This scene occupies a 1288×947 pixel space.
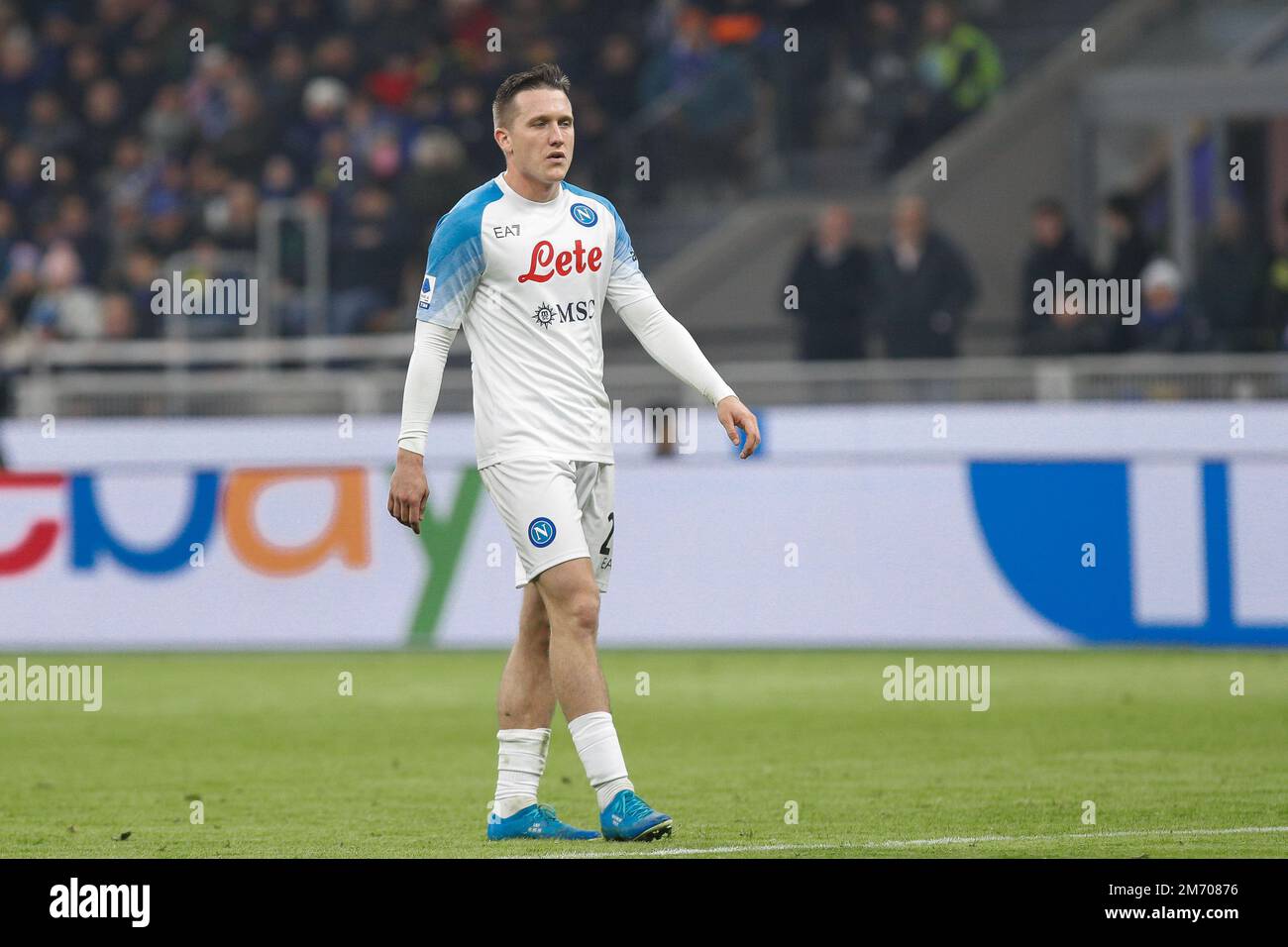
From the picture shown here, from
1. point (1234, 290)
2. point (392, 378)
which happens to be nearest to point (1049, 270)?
point (1234, 290)

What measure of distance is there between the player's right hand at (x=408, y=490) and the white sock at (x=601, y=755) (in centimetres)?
87

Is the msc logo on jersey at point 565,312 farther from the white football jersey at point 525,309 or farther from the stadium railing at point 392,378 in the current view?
the stadium railing at point 392,378

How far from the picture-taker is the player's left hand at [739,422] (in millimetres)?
7539

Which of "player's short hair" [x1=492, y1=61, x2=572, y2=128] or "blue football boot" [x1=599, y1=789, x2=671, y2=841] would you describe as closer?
"blue football boot" [x1=599, y1=789, x2=671, y2=841]

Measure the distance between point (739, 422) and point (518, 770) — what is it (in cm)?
143

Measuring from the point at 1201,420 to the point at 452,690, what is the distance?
19.1 ft

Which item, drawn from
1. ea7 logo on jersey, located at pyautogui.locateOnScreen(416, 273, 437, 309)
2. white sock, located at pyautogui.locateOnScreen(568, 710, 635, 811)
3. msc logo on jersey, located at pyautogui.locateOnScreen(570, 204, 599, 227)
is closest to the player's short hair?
msc logo on jersey, located at pyautogui.locateOnScreen(570, 204, 599, 227)

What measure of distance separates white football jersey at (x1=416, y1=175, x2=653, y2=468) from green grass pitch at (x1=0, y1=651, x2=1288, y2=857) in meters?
1.37

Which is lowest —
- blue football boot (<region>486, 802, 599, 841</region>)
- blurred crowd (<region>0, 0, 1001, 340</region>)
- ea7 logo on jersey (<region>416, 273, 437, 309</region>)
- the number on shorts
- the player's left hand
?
blue football boot (<region>486, 802, 599, 841</region>)

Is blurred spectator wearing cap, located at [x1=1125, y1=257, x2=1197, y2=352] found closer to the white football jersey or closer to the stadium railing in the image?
the stadium railing

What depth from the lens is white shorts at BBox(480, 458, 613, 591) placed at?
7.62 meters

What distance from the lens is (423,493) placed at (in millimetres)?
7480

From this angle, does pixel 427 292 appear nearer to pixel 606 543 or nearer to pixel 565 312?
pixel 565 312
